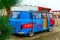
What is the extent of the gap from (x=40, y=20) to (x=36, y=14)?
1.62ft

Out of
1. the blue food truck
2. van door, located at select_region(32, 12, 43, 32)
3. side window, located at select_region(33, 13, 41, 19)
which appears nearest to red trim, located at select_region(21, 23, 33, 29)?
the blue food truck

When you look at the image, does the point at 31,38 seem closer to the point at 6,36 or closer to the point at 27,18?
the point at 27,18

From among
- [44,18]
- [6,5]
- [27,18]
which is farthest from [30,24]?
[6,5]

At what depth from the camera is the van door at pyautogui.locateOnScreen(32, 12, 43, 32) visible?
37.4ft

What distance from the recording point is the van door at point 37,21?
11.4 meters

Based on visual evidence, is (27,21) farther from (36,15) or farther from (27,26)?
(36,15)

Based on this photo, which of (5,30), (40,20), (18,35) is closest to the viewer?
(5,30)

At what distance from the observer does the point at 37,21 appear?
456 inches

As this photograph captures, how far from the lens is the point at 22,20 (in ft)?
33.9

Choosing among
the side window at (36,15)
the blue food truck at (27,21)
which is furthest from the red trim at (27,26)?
the side window at (36,15)

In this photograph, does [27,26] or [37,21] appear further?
[37,21]

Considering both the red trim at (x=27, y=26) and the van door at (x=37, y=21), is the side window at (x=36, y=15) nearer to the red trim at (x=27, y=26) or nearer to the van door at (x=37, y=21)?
the van door at (x=37, y=21)

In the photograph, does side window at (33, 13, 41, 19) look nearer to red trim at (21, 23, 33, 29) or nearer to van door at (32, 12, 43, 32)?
van door at (32, 12, 43, 32)

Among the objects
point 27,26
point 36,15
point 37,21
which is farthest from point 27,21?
point 36,15
